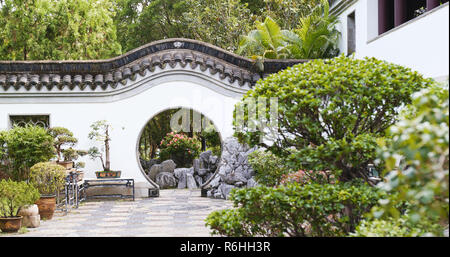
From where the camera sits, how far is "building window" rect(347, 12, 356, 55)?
36.1 feet

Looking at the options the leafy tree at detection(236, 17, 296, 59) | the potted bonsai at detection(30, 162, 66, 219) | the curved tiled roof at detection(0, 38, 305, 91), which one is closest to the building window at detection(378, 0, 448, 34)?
the curved tiled roof at detection(0, 38, 305, 91)

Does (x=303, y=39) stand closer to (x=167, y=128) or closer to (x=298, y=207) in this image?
(x=298, y=207)

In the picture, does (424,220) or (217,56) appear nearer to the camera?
(424,220)

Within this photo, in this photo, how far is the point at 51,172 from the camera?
8.94m

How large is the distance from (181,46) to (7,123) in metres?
4.40

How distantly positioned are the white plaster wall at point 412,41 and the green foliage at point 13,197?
604 cm

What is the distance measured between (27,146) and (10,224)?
3.53m

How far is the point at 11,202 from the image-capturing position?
24.0ft

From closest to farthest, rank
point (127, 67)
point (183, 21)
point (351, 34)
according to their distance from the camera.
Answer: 1. point (351, 34)
2. point (127, 67)
3. point (183, 21)

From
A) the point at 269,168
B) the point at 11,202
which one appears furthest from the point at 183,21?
the point at 11,202
